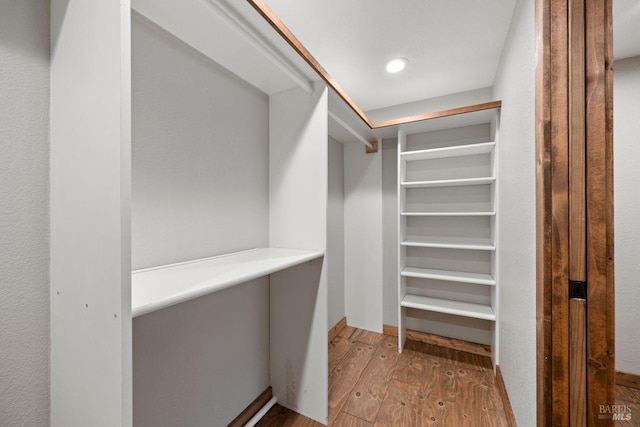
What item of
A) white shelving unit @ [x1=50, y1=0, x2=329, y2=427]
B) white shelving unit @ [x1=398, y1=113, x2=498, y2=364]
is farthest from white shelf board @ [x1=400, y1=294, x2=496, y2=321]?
white shelving unit @ [x1=50, y1=0, x2=329, y2=427]

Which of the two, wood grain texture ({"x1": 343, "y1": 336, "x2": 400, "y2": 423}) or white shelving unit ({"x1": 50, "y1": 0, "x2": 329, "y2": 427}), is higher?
white shelving unit ({"x1": 50, "y1": 0, "x2": 329, "y2": 427})

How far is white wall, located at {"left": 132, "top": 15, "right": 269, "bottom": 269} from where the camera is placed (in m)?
0.96

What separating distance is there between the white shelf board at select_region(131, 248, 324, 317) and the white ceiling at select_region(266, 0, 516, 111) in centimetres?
132

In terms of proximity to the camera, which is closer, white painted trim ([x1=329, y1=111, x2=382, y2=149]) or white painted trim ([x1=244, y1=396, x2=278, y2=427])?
white painted trim ([x1=244, y1=396, x2=278, y2=427])

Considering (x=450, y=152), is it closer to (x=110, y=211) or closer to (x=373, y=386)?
(x=373, y=386)

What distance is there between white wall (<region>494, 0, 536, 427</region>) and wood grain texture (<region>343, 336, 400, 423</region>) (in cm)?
74

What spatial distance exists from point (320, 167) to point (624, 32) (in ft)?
3.96

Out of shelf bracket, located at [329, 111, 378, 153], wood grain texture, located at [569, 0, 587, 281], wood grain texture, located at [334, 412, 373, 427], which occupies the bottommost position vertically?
wood grain texture, located at [334, 412, 373, 427]

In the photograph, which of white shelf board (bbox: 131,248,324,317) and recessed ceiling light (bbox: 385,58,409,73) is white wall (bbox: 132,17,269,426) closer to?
white shelf board (bbox: 131,248,324,317)

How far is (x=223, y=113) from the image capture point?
4.25 feet

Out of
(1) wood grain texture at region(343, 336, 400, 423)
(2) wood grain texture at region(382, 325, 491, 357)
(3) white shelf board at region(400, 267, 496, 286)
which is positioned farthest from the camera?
(2) wood grain texture at region(382, 325, 491, 357)

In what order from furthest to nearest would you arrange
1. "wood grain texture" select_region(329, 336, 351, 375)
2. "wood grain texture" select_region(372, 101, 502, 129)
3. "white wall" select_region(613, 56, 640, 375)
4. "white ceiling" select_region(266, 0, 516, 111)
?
"wood grain texture" select_region(329, 336, 351, 375) → "wood grain texture" select_region(372, 101, 502, 129) → "white ceiling" select_region(266, 0, 516, 111) → "white wall" select_region(613, 56, 640, 375)

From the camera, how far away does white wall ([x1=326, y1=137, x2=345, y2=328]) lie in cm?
240

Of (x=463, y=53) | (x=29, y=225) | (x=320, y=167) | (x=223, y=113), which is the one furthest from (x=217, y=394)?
(x=463, y=53)
